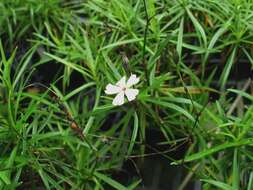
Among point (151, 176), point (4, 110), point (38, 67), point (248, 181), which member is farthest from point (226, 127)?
point (38, 67)

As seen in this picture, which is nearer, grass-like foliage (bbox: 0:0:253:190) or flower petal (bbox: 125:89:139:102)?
flower petal (bbox: 125:89:139:102)

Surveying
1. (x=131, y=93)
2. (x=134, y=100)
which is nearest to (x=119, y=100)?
(x=131, y=93)

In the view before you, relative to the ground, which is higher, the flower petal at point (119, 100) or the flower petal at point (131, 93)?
the flower petal at point (131, 93)

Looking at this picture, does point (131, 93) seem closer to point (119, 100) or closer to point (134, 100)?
point (119, 100)

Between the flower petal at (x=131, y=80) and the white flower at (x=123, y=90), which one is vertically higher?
the flower petal at (x=131, y=80)

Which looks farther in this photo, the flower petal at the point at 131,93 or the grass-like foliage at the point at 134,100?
the grass-like foliage at the point at 134,100

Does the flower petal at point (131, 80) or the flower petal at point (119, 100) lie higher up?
the flower petal at point (131, 80)

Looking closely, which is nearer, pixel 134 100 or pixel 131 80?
pixel 131 80

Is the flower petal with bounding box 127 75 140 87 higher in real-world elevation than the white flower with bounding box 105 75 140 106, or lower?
higher
